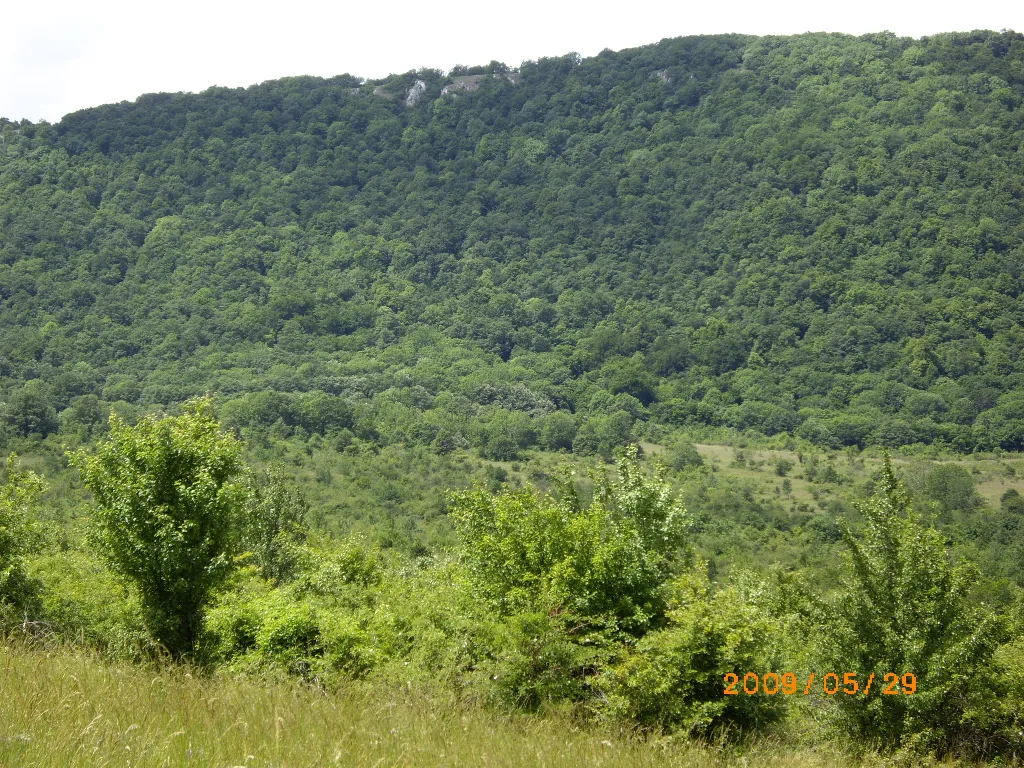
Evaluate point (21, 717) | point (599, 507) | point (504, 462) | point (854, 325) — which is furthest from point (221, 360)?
point (21, 717)

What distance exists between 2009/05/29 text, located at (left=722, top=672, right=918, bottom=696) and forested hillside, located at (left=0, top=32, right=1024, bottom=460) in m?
83.6

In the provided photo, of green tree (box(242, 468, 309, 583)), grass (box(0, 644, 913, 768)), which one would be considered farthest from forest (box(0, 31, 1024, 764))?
grass (box(0, 644, 913, 768))

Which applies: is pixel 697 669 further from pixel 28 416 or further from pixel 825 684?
pixel 28 416

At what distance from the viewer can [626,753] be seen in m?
6.04

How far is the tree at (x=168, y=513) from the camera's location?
14.5m

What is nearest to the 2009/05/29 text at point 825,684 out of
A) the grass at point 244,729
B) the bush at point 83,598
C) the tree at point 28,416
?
the grass at point 244,729

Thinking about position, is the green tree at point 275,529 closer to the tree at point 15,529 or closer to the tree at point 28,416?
the tree at point 15,529

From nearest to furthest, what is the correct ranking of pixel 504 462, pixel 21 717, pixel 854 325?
pixel 21 717, pixel 504 462, pixel 854 325

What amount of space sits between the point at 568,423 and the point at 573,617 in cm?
10332

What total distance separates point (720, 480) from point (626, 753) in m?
88.7

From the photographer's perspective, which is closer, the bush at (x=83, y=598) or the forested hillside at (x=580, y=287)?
the bush at (x=83, y=598)

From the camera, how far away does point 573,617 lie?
48.4 feet

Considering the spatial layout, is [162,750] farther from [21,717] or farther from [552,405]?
[552,405]

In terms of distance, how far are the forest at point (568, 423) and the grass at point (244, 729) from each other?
1660mm
